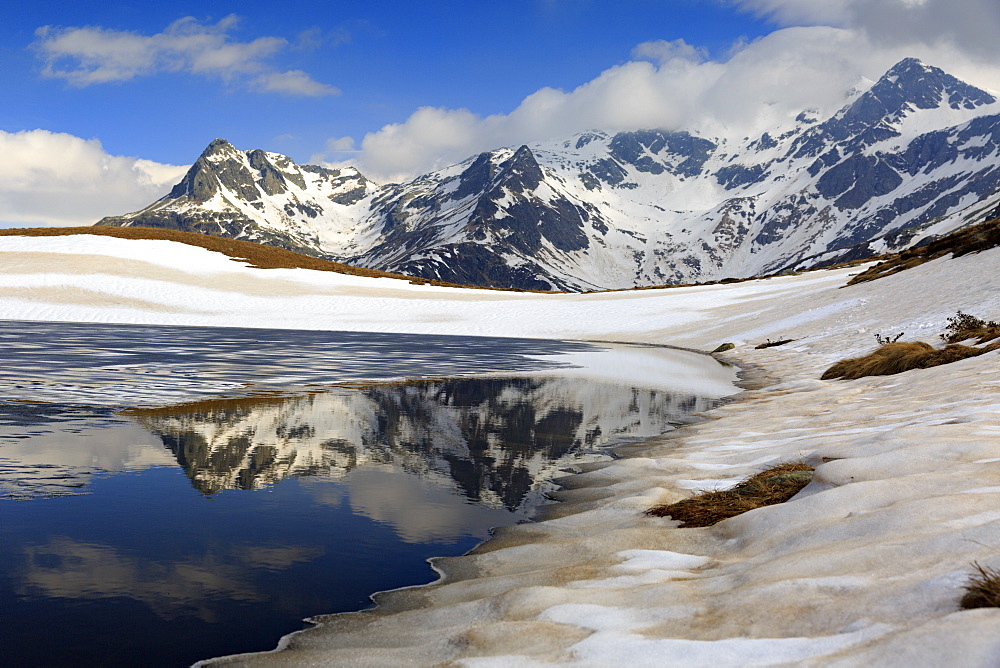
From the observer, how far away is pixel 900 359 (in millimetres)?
23484

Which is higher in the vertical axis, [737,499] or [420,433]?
[420,433]

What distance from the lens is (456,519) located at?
1038 centimetres

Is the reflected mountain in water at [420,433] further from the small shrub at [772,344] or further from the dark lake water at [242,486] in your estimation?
the small shrub at [772,344]

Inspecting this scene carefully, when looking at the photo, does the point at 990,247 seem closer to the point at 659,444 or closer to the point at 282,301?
the point at 659,444

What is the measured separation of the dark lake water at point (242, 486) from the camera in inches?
270

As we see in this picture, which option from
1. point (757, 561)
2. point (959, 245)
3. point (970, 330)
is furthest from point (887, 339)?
point (757, 561)

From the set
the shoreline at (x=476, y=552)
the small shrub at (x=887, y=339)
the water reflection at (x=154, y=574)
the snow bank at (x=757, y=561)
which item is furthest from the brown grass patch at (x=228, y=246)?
the water reflection at (x=154, y=574)

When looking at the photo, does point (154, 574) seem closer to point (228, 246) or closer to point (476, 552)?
point (476, 552)

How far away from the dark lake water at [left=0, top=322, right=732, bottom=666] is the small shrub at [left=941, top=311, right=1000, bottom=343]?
9.50 metres

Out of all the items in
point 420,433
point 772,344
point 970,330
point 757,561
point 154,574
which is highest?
point 970,330

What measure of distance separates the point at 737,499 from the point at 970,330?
22652 millimetres

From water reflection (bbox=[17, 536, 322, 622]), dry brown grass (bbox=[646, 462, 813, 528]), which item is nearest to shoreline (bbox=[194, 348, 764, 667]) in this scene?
water reflection (bbox=[17, 536, 322, 622])

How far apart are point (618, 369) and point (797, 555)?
1101 inches

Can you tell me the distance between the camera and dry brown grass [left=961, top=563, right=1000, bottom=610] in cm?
452
